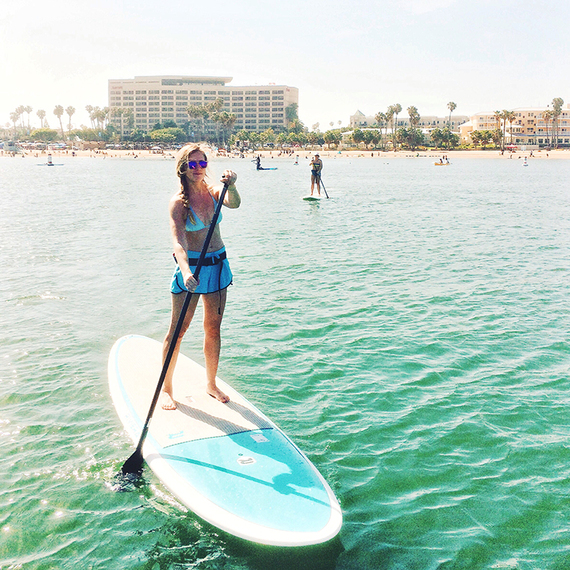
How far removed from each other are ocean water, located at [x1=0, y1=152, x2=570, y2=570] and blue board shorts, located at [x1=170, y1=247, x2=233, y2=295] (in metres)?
1.86

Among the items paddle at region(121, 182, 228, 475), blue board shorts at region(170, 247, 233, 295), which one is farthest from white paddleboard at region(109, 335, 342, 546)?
blue board shorts at region(170, 247, 233, 295)

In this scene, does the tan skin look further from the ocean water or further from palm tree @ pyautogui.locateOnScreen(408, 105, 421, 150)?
palm tree @ pyautogui.locateOnScreen(408, 105, 421, 150)

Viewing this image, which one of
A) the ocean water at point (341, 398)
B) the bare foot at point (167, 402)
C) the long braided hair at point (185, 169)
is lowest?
the ocean water at point (341, 398)

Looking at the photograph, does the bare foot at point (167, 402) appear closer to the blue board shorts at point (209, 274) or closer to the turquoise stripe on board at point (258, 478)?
the turquoise stripe on board at point (258, 478)

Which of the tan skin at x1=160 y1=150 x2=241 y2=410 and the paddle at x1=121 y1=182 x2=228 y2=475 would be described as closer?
the paddle at x1=121 y1=182 x2=228 y2=475

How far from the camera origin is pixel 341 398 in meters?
7.49

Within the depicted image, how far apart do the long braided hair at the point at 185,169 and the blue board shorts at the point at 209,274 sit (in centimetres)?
38

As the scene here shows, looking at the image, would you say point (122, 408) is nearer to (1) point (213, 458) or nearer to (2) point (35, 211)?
(1) point (213, 458)

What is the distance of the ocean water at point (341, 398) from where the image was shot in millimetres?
4758

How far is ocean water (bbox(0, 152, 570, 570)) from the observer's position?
15.6ft

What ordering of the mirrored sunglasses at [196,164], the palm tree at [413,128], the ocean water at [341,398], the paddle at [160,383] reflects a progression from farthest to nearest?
the palm tree at [413,128], the mirrored sunglasses at [196,164], the paddle at [160,383], the ocean water at [341,398]

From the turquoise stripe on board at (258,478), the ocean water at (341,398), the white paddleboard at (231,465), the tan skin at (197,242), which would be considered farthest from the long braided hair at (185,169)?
the ocean water at (341,398)

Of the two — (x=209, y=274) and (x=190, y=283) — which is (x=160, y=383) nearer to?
(x=190, y=283)

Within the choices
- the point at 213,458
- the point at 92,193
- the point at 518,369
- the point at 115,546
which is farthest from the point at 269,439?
the point at 92,193
